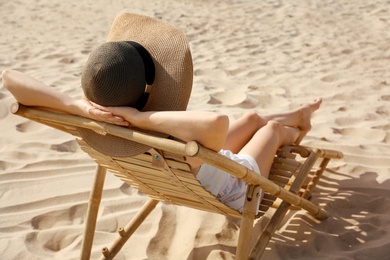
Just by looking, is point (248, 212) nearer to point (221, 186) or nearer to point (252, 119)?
point (221, 186)

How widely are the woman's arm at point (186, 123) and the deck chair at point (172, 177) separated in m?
0.04

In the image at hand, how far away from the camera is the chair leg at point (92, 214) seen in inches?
108

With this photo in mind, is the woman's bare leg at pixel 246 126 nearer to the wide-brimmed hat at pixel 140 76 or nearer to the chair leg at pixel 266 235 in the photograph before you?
the chair leg at pixel 266 235

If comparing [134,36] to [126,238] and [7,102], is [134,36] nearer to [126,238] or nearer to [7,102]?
[126,238]

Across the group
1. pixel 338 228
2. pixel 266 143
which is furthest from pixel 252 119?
pixel 338 228

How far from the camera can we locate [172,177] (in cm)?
234

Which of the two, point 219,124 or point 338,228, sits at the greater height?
point 219,124

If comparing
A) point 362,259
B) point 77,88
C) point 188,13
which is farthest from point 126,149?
point 188,13

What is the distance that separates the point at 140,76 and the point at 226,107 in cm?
272

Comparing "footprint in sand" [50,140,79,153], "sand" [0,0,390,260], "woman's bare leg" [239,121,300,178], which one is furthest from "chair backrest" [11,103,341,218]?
"footprint in sand" [50,140,79,153]

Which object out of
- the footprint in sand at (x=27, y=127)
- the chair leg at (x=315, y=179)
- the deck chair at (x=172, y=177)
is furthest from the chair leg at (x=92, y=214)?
the footprint in sand at (x=27, y=127)

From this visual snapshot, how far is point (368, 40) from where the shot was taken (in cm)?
688

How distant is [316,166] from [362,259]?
117 cm

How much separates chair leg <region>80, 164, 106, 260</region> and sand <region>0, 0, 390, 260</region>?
0.21 metres
